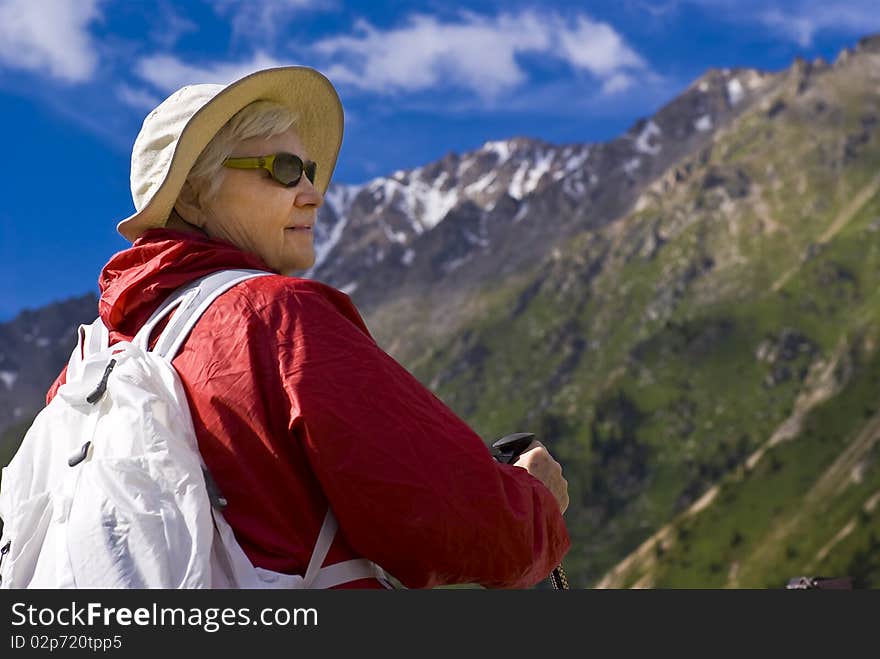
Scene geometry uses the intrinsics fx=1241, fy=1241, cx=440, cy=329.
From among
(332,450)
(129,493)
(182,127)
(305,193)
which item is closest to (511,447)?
(332,450)

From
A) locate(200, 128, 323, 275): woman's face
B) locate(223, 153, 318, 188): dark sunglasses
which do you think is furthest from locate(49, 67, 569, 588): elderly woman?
locate(223, 153, 318, 188): dark sunglasses


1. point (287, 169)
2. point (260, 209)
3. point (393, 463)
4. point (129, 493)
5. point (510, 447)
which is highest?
point (287, 169)

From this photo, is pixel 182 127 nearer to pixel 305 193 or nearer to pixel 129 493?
pixel 305 193

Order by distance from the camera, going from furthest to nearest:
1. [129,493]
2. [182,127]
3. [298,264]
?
[298,264]
[182,127]
[129,493]

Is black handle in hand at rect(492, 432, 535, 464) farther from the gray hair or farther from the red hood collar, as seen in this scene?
the gray hair

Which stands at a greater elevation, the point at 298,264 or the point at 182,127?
the point at 182,127

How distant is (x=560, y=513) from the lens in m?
4.78

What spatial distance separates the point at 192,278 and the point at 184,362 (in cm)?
39

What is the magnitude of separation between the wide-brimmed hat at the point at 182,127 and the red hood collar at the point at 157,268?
0.18 metres

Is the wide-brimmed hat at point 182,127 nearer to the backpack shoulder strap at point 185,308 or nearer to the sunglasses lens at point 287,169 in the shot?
the sunglasses lens at point 287,169

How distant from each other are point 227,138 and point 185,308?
3.07 ft

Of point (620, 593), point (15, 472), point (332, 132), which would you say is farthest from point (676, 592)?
point (332, 132)

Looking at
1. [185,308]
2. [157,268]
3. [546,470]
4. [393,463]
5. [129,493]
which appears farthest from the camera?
[546,470]

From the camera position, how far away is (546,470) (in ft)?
16.0
